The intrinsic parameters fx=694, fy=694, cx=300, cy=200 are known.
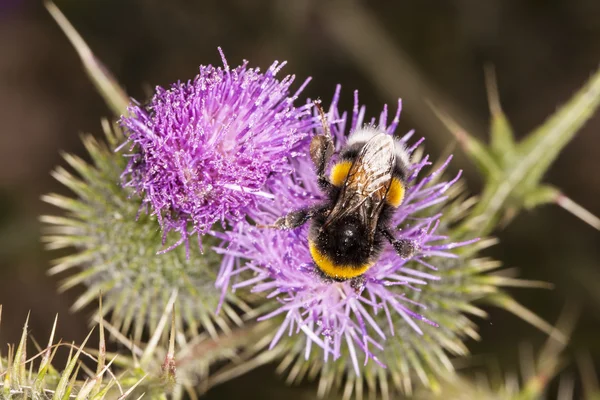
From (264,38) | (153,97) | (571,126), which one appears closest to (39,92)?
(264,38)

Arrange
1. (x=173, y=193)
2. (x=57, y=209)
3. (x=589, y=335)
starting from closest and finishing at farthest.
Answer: (x=173, y=193) → (x=589, y=335) → (x=57, y=209)

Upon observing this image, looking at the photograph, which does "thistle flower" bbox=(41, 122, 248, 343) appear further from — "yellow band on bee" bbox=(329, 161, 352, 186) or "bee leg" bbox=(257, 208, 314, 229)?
"yellow band on bee" bbox=(329, 161, 352, 186)

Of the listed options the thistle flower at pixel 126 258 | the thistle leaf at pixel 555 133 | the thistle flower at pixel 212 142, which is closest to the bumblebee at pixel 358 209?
the thistle flower at pixel 212 142

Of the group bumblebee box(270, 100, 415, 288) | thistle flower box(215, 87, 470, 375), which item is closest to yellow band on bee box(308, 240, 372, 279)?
bumblebee box(270, 100, 415, 288)

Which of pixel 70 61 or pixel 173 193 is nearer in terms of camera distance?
pixel 173 193

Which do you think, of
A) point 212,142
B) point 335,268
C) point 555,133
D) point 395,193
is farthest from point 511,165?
point 212,142

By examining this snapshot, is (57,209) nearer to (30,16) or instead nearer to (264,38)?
(30,16)

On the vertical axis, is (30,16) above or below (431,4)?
below

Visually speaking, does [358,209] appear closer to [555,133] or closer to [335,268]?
[335,268]

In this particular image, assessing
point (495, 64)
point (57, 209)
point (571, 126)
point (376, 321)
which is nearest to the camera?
point (376, 321)
